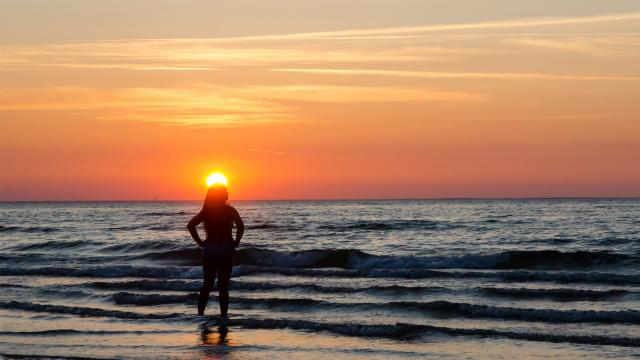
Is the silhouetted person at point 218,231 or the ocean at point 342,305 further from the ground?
the silhouetted person at point 218,231

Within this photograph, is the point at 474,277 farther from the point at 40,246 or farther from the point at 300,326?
the point at 40,246

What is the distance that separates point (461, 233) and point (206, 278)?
25402 mm

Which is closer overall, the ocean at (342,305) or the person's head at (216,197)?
the ocean at (342,305)

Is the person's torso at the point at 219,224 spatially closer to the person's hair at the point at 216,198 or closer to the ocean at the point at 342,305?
the person's hair at the point at 216,198

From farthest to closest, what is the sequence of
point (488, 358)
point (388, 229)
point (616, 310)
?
point (388, 229) < point (616, 310) < point (488, 358)

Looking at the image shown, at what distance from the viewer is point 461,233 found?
126ft

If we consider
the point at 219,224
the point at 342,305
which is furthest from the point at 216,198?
the point at 342,305

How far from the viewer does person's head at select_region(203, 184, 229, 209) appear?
13.6m

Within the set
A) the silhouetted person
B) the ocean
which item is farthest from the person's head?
the ocean

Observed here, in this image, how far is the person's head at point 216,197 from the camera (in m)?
13.6

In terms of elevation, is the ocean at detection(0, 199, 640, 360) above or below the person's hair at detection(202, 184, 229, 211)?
below

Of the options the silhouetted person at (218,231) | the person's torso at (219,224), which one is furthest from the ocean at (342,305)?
the person's torso at (219,224)

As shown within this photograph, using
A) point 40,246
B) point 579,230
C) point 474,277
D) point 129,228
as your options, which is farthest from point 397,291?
point 129,228

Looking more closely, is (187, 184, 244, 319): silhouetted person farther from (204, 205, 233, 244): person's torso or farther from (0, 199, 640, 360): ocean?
(0, 199, 640, 360): ocean
